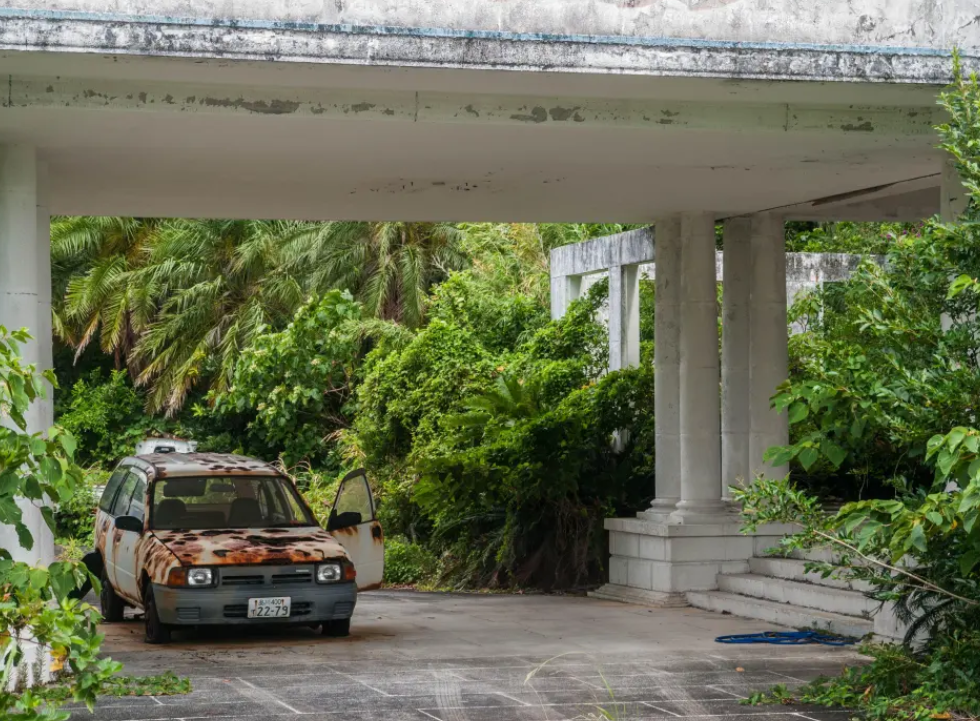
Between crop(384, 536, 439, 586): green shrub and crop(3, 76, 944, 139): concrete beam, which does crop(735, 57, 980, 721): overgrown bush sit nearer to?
crop(3, 76, 944, 139): concrete beam

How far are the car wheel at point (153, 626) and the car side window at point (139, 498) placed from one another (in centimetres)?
107

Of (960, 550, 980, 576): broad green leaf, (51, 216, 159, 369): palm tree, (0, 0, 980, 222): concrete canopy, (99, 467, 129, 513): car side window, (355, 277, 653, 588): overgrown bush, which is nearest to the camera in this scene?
(960, 550, 980, 576): broad green leaf

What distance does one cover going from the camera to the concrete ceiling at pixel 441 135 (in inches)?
337

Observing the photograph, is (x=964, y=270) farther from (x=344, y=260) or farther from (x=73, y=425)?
(x=73, y=425)

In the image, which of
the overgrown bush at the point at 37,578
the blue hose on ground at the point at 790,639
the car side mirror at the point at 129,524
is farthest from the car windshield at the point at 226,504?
the overgrown bush at the point at 37,578

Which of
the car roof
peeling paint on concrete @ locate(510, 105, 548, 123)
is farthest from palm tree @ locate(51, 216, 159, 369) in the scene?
peeling paint on concrete @ locate(510, 105, 548, 123)

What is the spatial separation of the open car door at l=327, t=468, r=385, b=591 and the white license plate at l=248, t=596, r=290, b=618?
3.39 feet

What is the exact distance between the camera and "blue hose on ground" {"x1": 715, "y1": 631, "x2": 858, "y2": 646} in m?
11.1

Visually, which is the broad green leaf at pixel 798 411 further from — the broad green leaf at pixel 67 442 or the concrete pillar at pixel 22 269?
the concrete pillar at pixel 22 269

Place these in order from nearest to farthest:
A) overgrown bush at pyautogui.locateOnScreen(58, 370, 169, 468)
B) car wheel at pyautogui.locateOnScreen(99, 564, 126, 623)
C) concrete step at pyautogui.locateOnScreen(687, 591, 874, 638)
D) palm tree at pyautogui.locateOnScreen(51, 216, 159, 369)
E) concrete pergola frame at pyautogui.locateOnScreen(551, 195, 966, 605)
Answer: concrete step at pyautogui.locateOnScreen(687, 591, 874, 638) → car wheel at pyautogui.locateOnScreen(99, 564, 126, 623) → concrete pergola frame at pyautogui.locateOnScreen(551, 195, 966, 605) → palm tree at pyautogui.locateOnScreen(51, 216, 159, 369) → overgrown bush at pyautogui.locateOnScreen(58, 370, 169, 468)

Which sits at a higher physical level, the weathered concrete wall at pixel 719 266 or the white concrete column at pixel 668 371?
the weathered concrete wall at pixel 719 266

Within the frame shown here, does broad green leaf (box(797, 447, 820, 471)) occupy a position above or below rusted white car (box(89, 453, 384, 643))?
above

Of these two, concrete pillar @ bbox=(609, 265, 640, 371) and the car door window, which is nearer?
the car door window

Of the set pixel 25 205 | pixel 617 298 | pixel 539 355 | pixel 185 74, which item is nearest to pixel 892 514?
pixel 185 74
